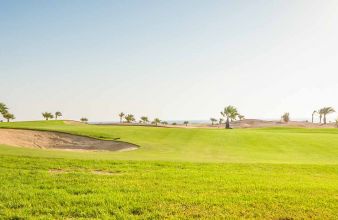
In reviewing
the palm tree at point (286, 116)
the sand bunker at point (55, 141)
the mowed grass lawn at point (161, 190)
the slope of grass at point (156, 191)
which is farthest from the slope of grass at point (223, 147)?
the palm tree at point (286, 116)

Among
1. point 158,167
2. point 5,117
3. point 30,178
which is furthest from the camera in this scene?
point 5,117

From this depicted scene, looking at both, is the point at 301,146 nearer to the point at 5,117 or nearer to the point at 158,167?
the point at 158,167

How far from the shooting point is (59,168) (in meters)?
14.2

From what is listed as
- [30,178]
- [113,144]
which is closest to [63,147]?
[113,144]

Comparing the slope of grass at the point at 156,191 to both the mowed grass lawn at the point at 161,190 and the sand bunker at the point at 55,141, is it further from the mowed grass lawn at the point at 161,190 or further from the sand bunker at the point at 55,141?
the sand bunker at the point at 55,141

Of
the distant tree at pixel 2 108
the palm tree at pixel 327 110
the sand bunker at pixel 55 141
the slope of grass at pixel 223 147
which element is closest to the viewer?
the slope of grass at pixel 223 147

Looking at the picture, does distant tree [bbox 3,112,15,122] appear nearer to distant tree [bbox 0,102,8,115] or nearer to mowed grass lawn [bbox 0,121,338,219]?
distant tree [bbox 0,102,8,115]

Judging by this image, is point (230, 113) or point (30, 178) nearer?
point (30, 178)

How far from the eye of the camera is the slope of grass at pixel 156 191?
333 inches

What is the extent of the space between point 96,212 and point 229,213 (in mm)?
3556

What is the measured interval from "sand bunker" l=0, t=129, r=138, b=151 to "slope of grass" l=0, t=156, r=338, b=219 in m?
14.6

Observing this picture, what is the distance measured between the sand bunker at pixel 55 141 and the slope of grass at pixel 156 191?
14.6m

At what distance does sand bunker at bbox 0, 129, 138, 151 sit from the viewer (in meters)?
30.4

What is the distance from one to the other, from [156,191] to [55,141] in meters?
26.4
